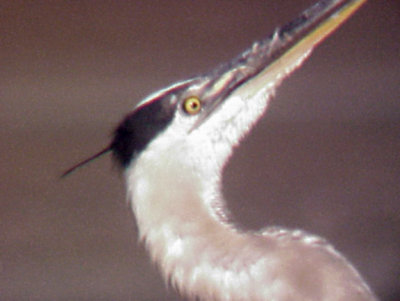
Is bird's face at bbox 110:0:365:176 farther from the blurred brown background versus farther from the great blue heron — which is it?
the blurred brown background

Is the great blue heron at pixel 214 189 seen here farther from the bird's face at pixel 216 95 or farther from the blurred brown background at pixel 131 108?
the blurred brown background at pixel 131 108

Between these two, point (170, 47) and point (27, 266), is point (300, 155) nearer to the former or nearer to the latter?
point (170, 47)

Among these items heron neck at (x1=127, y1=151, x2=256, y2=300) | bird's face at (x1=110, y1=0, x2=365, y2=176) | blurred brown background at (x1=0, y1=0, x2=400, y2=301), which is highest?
blurred brown background at (x1=0, y1=0, x2=400, y2=301)

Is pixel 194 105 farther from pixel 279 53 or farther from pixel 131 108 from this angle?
pixel 131 108

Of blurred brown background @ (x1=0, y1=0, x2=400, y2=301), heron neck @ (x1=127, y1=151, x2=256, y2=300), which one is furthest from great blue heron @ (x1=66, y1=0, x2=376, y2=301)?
blurred brown background @ (x1=0, y1=0, x2=400, y2=301)

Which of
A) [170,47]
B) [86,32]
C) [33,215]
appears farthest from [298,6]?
[33,215]

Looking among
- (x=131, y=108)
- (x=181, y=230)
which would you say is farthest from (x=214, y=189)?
(x=131, y=108)

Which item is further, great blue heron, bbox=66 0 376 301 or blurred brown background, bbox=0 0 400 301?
blurred brown background, bbox=0 0 400 301
